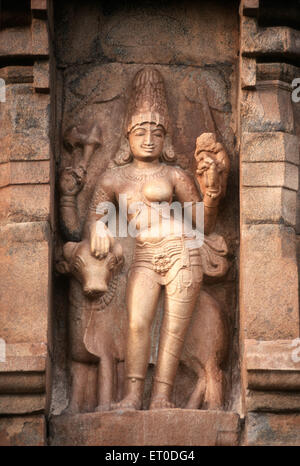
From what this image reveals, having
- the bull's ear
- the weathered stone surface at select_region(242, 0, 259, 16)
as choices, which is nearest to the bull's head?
the bull's ear

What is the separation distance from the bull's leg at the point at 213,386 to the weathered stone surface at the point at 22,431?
1.25 metres

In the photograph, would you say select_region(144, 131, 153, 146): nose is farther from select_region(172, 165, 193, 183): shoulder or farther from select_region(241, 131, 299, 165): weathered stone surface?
select_region(241, 131, 299, 165): weathered stone surface

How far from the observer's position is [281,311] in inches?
335

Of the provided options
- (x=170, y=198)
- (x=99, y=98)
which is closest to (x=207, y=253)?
(x=170, y=198)

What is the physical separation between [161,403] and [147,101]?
2.34 metres

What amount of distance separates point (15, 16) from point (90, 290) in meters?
2.16

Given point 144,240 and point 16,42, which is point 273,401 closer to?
point 144,240

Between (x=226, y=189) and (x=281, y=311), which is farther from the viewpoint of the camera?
(x=226, y=189)

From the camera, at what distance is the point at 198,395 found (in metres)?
8.76

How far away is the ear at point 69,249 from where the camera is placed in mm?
8938

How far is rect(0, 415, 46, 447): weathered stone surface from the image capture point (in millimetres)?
8281

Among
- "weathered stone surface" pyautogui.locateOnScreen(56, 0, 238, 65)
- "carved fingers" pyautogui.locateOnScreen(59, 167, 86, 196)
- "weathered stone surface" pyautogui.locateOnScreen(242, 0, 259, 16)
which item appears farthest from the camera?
"weathered stone surface" pyautogui.locateOnScreen(56, 0, 238, 65)

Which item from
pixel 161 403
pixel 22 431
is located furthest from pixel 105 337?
pixel 22 431
